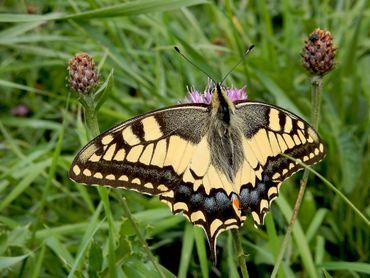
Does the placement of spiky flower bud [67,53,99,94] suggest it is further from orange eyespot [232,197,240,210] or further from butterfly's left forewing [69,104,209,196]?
orange eyespot [232,197,240,210]

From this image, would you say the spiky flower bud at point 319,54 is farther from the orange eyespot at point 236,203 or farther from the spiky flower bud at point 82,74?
the spiky flower bud at point 82,74

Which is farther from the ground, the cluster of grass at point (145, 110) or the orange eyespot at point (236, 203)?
the cluster of grass at point (145, 110)

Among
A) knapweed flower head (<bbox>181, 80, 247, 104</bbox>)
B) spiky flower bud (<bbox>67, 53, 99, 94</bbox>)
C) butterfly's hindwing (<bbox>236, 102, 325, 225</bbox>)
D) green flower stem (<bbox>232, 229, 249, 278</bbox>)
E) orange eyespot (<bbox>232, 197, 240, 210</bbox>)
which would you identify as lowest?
green flower stem (<bbox>232, 229, 249, 278</bbox>)

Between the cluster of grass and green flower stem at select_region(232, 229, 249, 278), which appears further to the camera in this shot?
the cluster of grass

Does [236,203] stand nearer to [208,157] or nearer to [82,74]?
[208,157]

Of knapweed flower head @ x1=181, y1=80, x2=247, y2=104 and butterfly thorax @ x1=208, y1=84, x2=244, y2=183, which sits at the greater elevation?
knapweed flower head @ x1=181, y1=80, x2=247, y2=104

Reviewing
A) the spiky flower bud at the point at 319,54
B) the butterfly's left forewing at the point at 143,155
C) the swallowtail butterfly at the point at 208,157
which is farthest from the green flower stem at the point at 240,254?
the spiky flower bud at the point at 319,54

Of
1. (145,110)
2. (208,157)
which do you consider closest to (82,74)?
(208,157)

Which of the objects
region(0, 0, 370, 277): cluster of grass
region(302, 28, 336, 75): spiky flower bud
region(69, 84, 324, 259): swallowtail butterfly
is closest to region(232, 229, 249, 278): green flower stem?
region(69, 84, 324, 259): swallowtail butterfly
